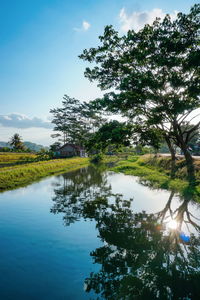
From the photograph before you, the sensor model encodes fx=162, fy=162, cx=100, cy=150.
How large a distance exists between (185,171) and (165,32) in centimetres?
1457

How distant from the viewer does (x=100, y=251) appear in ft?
21.5

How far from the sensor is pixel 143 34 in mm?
15438

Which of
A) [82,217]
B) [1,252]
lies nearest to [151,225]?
[82,217]

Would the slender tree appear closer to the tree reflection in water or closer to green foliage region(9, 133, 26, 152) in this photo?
green foliage region(9, 133, 26, 152)

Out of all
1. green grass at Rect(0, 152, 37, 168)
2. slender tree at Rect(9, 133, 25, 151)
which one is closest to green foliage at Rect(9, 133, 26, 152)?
slender tree at Rect(9, 133, 25, 151)

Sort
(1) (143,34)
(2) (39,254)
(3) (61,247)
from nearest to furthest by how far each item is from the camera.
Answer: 1. (2) (39,254)
2. (3) (61,247)
3. (1) (143,34)

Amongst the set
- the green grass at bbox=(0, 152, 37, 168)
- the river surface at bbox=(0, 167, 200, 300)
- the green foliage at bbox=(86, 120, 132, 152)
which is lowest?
the river surface at bbox=(0, 167, 200, 300)

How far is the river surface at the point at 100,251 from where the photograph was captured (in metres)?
4.77

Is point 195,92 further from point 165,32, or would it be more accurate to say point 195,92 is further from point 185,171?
point 185,171

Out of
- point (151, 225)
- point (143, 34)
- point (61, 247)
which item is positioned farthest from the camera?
point (143, 34)

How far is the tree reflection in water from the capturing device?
15.4 ft

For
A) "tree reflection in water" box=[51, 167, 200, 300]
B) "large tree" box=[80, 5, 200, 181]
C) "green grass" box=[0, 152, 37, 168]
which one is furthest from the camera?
"green grass" box=[0, 152, 37, 168]

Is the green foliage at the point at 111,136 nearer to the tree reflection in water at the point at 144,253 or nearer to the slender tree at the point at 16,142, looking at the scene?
the tree reflection in water at the point at 144,253

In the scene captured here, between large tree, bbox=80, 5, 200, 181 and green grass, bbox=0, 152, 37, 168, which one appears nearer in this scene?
large tree, bbox=80, 5, 200, 181
